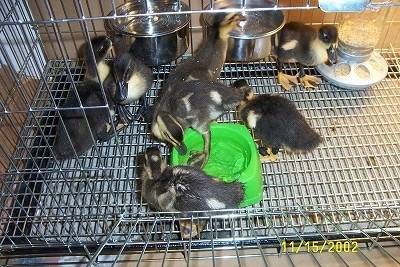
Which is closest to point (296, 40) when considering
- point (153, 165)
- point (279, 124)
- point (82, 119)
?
point (279, 124)

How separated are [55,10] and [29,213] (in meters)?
1.08

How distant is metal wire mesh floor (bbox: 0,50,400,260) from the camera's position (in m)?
1.47

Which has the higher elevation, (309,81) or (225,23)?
(225,23)

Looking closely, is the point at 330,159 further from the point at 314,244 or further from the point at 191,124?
the point at 191,124

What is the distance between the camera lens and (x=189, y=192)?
1.28m

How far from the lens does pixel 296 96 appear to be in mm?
2018

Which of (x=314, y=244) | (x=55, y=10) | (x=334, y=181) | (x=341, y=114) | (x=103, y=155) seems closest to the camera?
(x=314, y=244)

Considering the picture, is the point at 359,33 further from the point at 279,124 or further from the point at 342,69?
the point at 279,124

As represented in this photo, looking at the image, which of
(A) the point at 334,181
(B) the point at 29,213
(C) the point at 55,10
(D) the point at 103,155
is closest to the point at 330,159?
(A) the point at 334,181

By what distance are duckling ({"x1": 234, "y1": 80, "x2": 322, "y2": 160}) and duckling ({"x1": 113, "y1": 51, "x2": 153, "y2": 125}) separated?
49 cm

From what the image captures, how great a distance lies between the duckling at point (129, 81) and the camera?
62.9 inches

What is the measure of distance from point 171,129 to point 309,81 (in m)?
0.93

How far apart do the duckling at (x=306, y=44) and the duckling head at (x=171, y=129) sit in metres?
0.72
